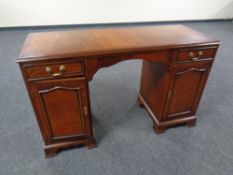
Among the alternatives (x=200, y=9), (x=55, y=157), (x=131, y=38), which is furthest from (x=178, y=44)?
(x=200, y=9)

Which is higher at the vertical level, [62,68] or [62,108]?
[62,68]

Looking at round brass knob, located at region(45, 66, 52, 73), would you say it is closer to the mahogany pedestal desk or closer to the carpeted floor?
the mahogany pedestal desk

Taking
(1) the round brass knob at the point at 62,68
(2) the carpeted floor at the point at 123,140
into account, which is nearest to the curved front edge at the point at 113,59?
(1) the round brass knob at the point at 62,68

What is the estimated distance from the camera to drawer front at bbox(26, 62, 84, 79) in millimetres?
930

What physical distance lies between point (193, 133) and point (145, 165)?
0.54m

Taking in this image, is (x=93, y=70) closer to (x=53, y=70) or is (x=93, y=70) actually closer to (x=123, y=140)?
(x=53, y=70)

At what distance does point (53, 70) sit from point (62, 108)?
0.92ft

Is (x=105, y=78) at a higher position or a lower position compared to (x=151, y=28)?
lower

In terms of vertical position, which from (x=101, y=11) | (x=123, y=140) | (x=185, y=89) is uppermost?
(x=185, y=89)

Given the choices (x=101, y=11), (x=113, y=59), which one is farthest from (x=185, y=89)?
(x=101, y=11)

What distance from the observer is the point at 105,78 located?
2.27 meters

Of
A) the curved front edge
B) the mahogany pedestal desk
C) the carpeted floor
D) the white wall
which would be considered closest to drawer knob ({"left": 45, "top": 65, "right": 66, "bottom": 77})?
the mahogany pedestal desk

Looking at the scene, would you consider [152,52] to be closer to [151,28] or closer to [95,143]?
[151,28]

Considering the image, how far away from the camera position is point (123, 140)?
144 cm
